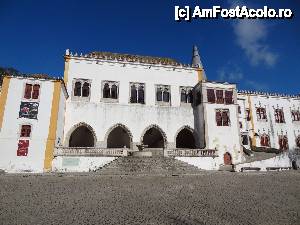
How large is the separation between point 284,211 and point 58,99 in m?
19.2

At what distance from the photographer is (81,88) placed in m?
28.5

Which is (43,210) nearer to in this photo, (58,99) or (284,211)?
(284,211)

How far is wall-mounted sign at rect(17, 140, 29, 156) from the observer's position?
21.1 meters

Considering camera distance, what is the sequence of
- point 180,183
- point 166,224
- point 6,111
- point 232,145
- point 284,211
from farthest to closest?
point 232,145 < point 6,111 < point 180,183 < point 284,211 < point 166,224

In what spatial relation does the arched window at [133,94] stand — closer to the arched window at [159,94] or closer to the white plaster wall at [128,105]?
the white plaster wall at [128,105]

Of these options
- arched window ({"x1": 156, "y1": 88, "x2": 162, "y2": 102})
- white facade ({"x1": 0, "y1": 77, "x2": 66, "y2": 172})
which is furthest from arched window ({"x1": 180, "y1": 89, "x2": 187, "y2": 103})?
white facade ({"x1": 0, "y1": 77, "x2": 66, "y2": 172})

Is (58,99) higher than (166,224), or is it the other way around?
(58,99)

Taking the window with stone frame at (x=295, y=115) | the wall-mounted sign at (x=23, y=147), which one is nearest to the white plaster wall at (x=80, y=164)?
the wall-mounted sign at (x=23, y=147)

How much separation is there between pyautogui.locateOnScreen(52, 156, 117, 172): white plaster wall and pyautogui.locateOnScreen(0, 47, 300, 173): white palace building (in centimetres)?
8

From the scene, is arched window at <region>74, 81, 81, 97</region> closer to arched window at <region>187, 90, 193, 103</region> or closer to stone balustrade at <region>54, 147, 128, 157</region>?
stone balustrade at <region>54, 147, 128, 157</region>

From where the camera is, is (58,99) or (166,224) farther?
(58,99)

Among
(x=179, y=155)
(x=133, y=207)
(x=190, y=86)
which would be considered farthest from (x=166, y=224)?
(x=190, y=86)

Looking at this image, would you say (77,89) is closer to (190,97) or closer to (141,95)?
(141,95)

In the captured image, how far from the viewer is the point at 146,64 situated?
1224 inches
